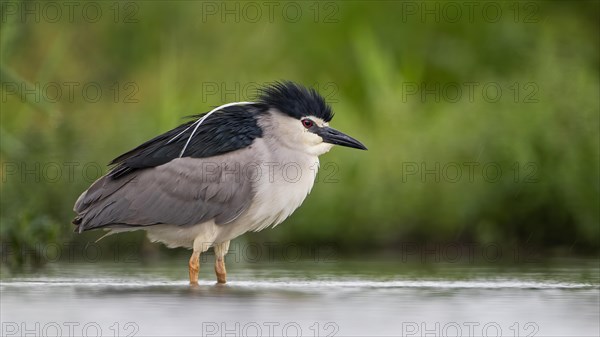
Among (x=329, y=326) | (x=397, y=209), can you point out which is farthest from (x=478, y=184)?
(x=329, y=326)

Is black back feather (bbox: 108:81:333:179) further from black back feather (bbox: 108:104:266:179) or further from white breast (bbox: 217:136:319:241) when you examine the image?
white breast (bbox: 217:136:319:241)

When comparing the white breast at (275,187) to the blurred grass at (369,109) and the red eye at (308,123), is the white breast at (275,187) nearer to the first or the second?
the red eye at (308,123)

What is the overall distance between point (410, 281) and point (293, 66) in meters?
7.22

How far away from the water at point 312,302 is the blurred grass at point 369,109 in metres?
1.64

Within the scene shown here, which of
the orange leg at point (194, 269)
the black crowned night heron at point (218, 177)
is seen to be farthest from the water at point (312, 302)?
the black crowned night heron at point (218, 177)

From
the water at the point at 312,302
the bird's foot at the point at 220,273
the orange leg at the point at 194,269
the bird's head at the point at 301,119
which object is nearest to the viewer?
the water at the point at 312,302

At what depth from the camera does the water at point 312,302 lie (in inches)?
306

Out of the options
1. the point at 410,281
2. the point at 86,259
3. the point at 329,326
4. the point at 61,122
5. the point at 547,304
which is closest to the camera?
the point at 329,326

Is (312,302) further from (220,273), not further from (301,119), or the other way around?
(301,119)

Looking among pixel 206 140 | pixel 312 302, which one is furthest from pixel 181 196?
pixel 312 302

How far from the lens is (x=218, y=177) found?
10.4 meters

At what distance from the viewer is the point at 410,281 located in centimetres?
1022

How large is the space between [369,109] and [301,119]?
226 inches

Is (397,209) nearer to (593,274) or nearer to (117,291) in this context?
(593,274)
